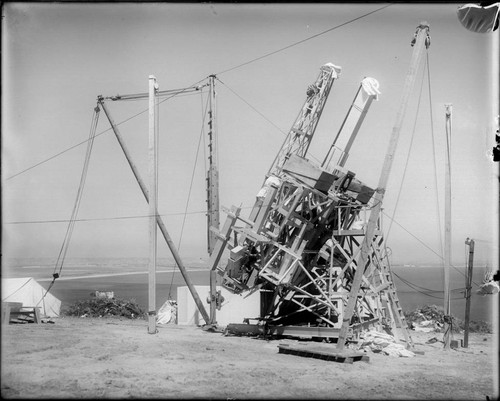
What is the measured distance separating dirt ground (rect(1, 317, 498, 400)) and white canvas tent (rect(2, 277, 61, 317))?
308 inches

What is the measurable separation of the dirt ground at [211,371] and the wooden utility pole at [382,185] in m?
1.30

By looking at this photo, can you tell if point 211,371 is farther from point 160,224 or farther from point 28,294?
point 28,294

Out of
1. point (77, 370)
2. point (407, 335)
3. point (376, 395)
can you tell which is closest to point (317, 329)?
point (407, 335)

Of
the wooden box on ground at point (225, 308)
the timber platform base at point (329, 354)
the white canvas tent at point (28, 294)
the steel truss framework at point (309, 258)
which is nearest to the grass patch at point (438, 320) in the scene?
the wooden box on ground at point (225, 308)

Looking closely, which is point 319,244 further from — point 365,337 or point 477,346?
point 477,346

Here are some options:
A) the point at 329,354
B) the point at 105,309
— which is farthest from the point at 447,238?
the point at 105,309

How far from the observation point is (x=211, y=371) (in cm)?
1220

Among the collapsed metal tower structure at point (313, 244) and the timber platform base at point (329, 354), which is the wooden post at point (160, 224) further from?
the timber platform base at point (329, 354)

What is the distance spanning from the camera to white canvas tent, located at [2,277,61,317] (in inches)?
987

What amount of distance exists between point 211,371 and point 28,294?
16417mm

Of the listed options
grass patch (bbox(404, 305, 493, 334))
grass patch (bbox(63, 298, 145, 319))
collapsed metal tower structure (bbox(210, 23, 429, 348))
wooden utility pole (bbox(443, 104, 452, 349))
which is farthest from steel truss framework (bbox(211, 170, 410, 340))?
grass patch (bbox(63, 298, 145, 319))

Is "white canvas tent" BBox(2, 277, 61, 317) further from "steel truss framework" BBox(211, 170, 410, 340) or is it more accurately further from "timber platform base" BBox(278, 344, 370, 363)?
"timber platform base" BBox(278, 344, 370, 363)

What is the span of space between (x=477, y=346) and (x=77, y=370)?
45.3ft

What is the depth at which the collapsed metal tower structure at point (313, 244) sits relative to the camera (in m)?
17.6
